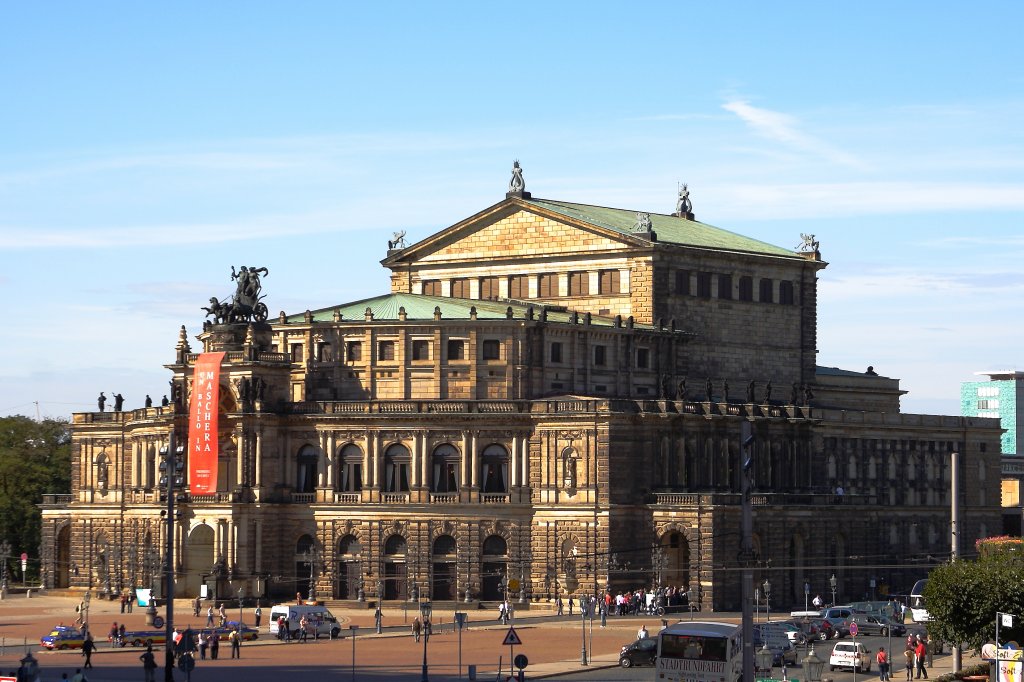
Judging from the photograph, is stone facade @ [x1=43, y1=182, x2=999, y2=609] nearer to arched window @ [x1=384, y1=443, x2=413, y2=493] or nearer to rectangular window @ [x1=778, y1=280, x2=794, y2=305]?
arched window @ [x1=384, y1=443, x2=413, y2=493]

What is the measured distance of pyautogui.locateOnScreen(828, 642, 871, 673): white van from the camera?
113 m

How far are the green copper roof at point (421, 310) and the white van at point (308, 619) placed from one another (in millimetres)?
30817

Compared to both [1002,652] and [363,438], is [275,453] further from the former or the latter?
[1002,652]

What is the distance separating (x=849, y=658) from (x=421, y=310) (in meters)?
57.7

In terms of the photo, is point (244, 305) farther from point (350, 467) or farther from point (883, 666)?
point (883, 666)

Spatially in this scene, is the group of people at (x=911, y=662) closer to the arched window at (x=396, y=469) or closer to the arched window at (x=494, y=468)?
the arched window at (x=494, y=468)

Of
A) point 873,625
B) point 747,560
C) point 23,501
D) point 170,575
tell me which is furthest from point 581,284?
point 747,560

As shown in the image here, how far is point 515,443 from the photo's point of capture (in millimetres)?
155875

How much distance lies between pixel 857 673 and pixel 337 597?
2137 inches

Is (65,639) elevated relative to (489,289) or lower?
lower

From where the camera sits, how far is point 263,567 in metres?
158

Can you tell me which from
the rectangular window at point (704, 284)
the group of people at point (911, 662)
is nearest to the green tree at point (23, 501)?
the rectangular window at point (704, 284)

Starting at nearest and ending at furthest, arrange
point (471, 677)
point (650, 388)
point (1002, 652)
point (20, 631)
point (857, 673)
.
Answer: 1. point (1002, 652)
2. point (471, 677)
3. point (857, 673)
4. point (20, 631)
5. point (650, 388)

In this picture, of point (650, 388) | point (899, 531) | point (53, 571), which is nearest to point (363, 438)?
point (650, 388)
